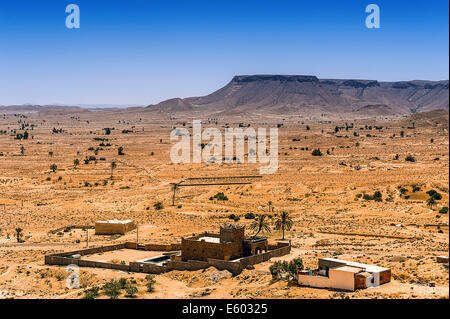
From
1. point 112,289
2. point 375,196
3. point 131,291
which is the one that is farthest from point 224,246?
point 375,196

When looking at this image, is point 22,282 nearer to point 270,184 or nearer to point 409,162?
point 270,184

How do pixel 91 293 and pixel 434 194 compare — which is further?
pixel 434 194

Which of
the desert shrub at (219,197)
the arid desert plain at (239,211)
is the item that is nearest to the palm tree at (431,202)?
the arid desert plain at (239,211)

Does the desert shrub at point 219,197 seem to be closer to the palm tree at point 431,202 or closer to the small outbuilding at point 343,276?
the palm tree at point 431,202

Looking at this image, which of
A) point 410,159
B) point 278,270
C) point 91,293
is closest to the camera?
point 91,293

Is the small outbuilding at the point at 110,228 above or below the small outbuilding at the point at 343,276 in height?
below

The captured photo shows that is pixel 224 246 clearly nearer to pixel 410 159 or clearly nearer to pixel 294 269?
pixel 294 269

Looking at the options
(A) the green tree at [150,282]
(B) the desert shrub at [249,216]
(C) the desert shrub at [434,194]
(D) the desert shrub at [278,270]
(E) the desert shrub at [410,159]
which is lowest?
(A) the green tree at [150,282]
